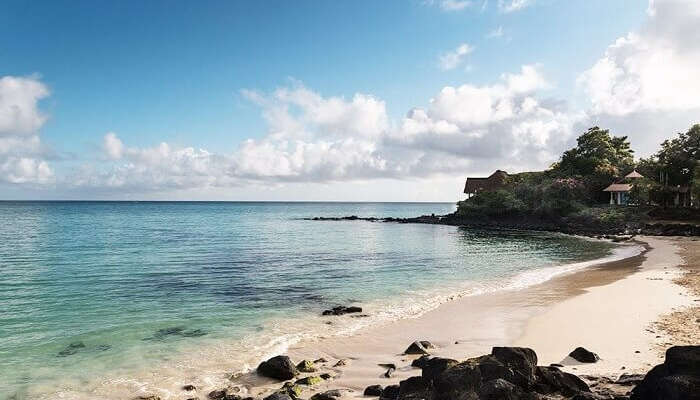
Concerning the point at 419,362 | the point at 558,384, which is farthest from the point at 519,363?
the point at 419,362

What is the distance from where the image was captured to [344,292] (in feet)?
76.2

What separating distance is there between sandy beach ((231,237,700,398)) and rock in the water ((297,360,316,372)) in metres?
0.26

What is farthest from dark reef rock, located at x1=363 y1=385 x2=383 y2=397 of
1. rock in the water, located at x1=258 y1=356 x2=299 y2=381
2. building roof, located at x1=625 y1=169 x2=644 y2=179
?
building roof, located at x1=625 y1=169 x2=644 y2=179

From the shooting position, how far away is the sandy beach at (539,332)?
11.1 metres

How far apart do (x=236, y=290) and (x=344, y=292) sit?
224 inches

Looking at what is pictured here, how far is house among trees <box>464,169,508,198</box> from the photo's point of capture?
335 feet

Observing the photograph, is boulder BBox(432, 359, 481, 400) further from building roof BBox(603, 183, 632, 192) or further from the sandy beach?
building roof BBox(603, 183, 632, 192)

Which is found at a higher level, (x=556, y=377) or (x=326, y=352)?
(x=556, y=377)

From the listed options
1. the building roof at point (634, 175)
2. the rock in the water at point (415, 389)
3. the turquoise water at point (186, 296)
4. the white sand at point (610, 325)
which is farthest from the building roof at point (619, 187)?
the rock in the water at point (415, 389)

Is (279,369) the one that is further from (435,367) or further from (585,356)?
(585,356)

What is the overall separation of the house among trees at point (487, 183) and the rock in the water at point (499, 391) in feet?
313

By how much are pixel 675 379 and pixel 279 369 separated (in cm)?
816

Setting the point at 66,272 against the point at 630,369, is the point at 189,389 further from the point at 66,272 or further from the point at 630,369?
the point at 66,272

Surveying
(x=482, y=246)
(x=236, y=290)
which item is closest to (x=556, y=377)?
(x=236, y=290)
